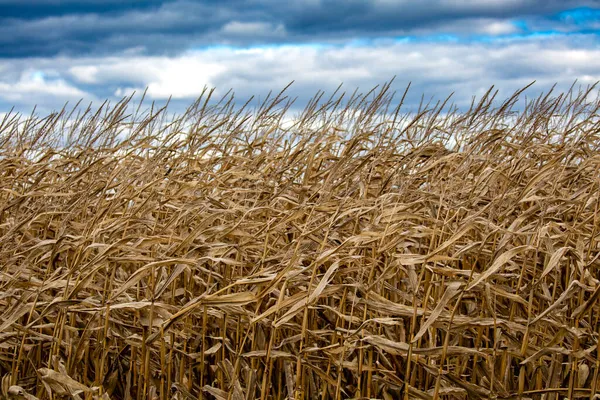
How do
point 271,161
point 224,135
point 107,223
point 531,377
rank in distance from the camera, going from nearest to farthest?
1. point 531,377
2. point 107,223
3. point 271,161
4. point 224,135

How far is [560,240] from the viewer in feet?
10.3

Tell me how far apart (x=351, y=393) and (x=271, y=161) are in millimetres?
1944

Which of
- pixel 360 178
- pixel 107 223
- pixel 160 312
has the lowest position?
pixel 160 312

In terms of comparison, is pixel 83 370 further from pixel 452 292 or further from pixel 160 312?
pixel 452 292

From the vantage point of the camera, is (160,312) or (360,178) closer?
(160,312)

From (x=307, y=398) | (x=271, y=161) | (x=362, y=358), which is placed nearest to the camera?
(x=362, y=358)

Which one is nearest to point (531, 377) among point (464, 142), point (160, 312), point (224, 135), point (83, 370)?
point (160, 312)

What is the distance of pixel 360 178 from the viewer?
143 inches

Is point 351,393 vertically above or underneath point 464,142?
underneath

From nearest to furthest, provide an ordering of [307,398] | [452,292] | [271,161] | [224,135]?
[452,292] < [307,398] < [271,161] < [224,135]

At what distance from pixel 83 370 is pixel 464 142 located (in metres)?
3.53

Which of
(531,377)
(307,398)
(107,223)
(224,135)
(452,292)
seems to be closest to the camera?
(452,292)

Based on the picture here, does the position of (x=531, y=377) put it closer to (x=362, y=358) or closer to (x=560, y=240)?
(x=560, y=240)

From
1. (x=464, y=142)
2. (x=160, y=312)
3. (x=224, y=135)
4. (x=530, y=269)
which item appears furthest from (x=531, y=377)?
(x=224, y=135)
